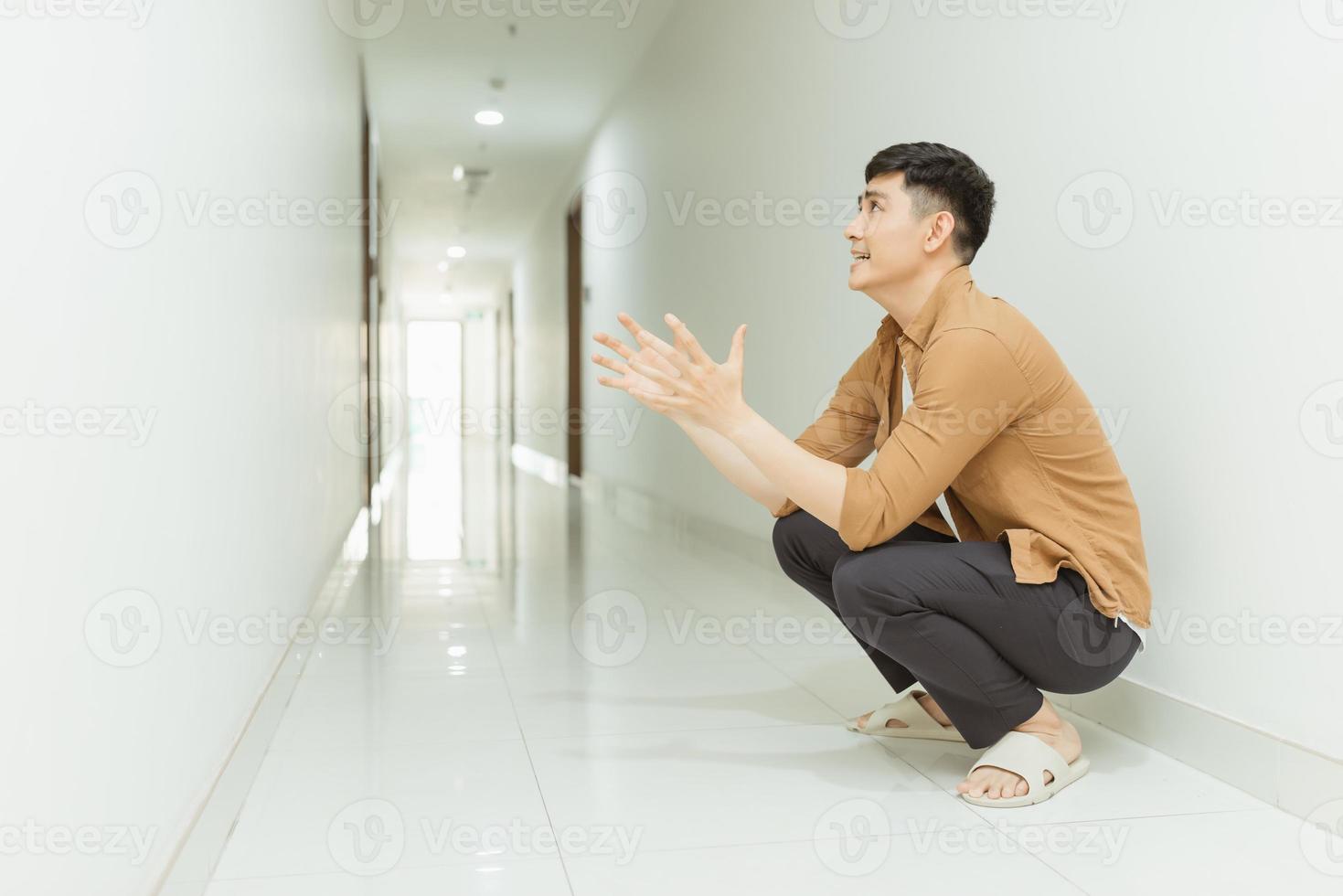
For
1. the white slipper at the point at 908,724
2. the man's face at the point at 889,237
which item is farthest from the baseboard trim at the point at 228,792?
the man's face at the point at 889,237

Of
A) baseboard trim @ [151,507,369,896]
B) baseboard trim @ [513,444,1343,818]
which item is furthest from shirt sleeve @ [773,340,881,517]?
baseboard trim @ [151,507,369,896]

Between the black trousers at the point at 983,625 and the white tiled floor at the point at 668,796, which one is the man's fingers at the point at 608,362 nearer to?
the black trousers at the point at 983,625

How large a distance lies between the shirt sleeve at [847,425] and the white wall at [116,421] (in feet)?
3.61

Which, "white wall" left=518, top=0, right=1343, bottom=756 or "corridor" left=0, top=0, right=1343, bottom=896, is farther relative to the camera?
"white wall" left=518, top=0, right=1343, bottom=756

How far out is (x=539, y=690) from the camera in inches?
97.8

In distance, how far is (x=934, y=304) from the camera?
6.30 feet

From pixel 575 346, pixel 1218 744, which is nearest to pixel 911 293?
pixel 1218 744

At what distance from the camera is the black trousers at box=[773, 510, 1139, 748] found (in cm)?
180

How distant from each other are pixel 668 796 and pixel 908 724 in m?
0.56

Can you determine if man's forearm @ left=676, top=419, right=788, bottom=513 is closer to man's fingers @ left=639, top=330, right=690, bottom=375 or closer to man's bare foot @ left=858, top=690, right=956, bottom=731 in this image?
man's fingers @ left=639, top=330, right=690, bottom=375

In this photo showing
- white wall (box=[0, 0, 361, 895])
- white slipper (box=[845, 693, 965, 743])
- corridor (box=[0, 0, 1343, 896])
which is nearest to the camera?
white wall (box=[0, 0, 361, 895])

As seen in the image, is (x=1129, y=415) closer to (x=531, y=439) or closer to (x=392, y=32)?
(x=392, y=32)

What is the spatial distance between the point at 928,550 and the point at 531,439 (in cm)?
1147

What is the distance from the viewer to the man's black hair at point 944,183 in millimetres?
1929
